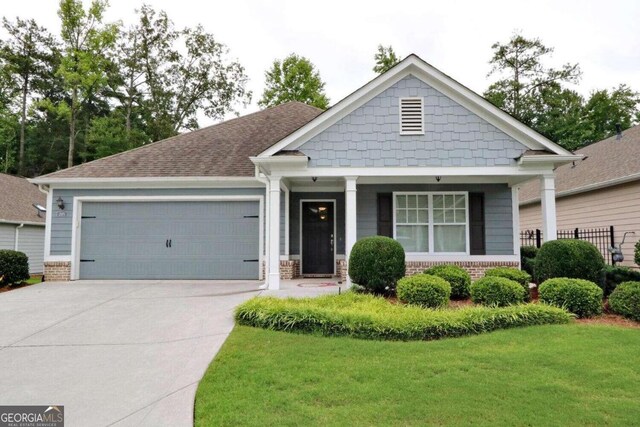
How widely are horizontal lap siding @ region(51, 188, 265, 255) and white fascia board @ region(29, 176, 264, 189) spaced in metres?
0.12

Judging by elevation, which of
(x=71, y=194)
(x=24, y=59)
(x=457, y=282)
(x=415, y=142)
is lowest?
(x=457, y=282)

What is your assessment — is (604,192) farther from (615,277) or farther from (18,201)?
(18,201)

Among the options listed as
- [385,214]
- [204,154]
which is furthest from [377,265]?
[204,154]

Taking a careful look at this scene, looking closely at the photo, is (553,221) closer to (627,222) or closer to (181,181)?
(627,222)

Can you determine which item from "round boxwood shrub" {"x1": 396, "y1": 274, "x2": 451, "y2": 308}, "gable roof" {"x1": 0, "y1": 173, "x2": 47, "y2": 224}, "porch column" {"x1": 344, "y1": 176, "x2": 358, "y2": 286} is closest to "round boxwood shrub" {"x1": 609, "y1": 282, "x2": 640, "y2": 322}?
"round boxwood shrub" {"x1": 396, "y1": 274, "x2": 451, "y2": 308}

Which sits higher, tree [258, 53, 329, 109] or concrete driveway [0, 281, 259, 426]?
tree [258, 53, 329, 109]

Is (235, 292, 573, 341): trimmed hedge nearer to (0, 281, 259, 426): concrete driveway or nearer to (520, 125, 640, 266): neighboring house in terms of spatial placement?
(0, 281, 259, 426): concrete driveway

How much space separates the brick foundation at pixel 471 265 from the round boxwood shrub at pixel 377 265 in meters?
2.43

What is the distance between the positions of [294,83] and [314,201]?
18.1 m

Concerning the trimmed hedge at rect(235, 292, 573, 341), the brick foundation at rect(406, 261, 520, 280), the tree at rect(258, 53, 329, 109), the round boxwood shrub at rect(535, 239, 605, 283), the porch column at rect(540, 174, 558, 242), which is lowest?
the trimmed hedge at rect(235, 292, 573, 341)

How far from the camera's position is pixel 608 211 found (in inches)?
470

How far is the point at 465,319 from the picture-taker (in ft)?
18.7

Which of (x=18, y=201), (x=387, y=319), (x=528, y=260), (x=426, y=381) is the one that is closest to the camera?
(x=426, y=381)

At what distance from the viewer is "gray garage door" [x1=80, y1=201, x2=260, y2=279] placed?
1094 cm
